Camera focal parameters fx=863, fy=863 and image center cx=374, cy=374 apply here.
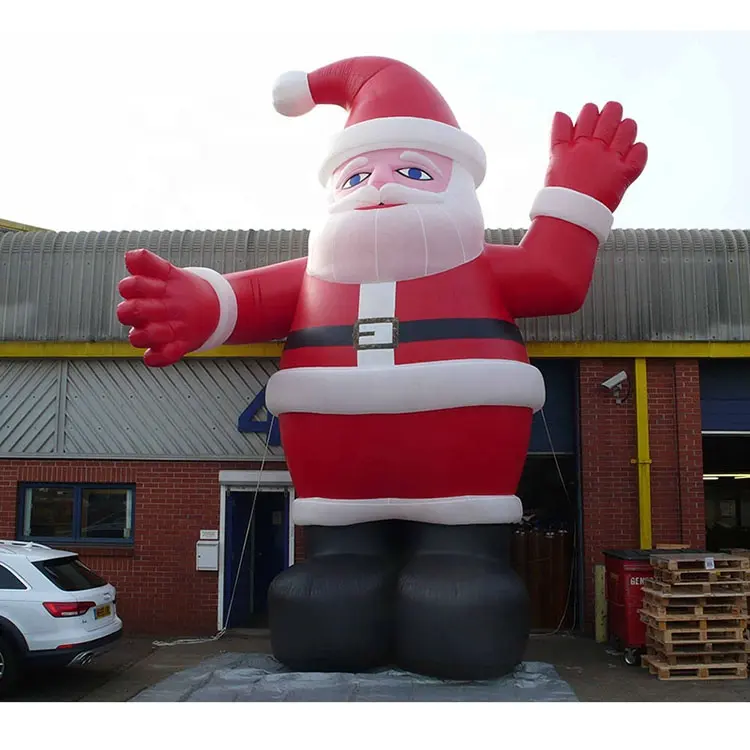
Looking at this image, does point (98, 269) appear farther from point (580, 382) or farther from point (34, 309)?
point (580, 382)

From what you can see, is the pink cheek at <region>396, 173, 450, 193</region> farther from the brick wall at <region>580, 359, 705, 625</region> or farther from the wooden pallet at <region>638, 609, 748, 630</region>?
the wooden pallet at <region>638, 609, 748, 630</region>

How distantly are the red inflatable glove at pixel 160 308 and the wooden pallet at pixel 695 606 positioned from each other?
14.8ft

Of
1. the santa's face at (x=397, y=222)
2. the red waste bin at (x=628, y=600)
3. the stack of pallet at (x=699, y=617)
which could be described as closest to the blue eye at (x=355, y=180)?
the santa's face at (x=397, y=222)

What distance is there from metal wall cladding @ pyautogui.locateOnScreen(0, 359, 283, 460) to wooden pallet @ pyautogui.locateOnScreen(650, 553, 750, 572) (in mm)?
4224

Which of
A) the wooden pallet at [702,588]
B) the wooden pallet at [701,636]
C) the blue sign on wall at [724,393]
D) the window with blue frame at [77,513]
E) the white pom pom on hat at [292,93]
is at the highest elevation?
the white pom pom on hat at [292,93]

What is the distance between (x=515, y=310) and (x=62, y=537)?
591cm

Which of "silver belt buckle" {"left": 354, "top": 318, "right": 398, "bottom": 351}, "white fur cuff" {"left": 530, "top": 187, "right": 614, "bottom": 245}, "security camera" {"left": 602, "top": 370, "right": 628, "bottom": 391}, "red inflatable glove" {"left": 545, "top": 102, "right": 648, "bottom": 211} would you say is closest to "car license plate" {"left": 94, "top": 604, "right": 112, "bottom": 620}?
"silver belt buckle" {"left": 354, "top": 318, "right": 398, "bottom": 351}

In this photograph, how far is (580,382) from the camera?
31.2ft

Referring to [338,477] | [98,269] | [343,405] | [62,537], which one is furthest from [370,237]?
[62,537]

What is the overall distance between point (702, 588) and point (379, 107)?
491 centimetres

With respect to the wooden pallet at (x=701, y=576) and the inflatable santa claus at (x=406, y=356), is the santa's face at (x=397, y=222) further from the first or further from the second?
the wooden pallet at (x=701, y=576)

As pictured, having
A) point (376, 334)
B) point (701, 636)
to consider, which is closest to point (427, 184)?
point (376, 334)

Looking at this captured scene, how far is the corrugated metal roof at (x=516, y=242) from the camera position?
9.44 meters

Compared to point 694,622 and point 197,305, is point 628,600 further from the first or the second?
point 197,305
